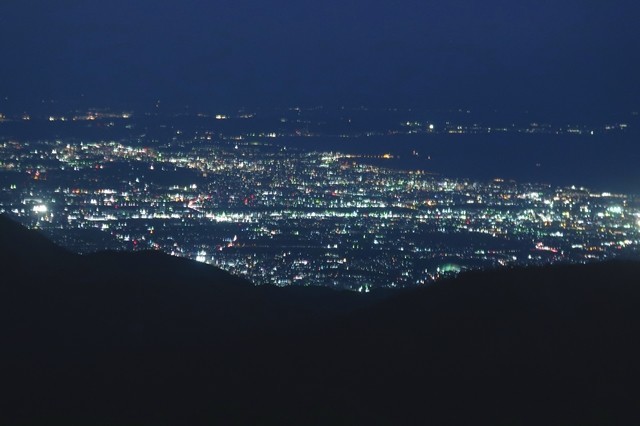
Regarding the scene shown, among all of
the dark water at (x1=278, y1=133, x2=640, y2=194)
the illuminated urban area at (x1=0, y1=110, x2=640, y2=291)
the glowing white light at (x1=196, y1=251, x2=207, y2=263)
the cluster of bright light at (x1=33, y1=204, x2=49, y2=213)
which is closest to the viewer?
the glowing white light at (x1=196, y1=251, x2=207, y2=263)

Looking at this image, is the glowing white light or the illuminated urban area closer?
the glowing white light

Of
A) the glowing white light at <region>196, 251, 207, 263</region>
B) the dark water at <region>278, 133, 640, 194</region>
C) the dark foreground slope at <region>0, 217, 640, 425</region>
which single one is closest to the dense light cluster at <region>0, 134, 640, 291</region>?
the glowing white light at <region>196, 251, 207, 263</region>

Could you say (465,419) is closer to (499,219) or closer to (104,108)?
(499,219)

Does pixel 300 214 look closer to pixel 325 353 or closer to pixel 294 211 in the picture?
pixel 294 211

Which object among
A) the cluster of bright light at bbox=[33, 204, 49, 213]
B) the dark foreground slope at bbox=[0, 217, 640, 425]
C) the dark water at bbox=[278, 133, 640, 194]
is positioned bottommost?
the cluster of bright light at bbox=[33, 204, 49, 213]

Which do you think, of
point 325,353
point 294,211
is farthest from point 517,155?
point 325,353

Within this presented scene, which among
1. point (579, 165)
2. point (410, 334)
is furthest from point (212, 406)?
point (579, 165)

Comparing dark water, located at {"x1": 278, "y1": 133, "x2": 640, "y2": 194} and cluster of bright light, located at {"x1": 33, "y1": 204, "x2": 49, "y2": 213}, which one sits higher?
dark water, located at {"x1": 278, "y1": 133, "x2": 640, "y2": 194}

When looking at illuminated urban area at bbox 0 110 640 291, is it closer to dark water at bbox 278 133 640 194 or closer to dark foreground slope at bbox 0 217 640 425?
dark water at bbox 278 133 640 194
